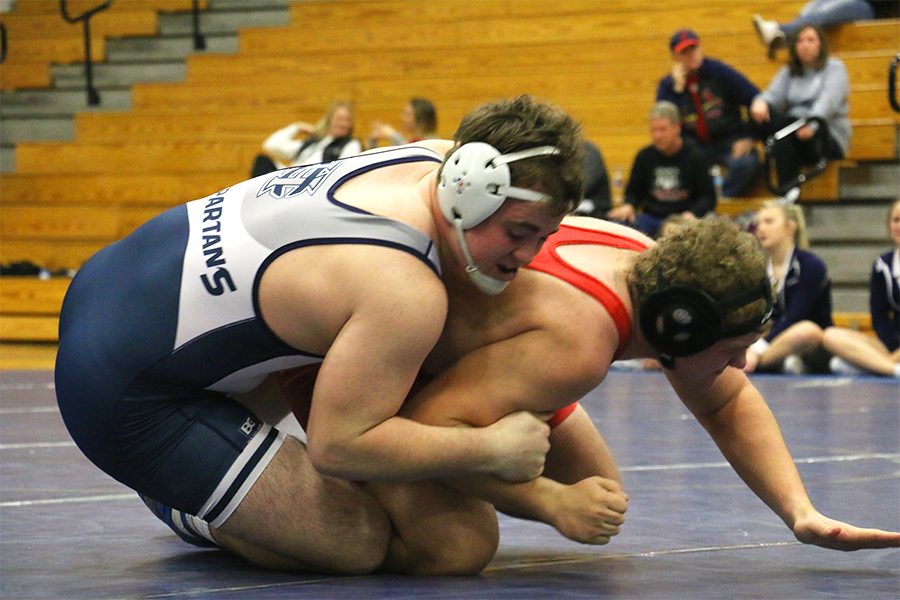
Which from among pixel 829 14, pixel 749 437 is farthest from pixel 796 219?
pixel 749 437

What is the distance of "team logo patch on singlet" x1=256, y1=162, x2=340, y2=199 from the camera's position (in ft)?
7.82

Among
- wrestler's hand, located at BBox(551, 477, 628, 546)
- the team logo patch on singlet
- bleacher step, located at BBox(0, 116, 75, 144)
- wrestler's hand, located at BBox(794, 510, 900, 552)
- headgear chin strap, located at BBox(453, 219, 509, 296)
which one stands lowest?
bleacher step, located at BBox(0, 116, 75, 144)

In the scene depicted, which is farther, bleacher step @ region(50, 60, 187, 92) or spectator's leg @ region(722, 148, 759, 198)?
bleacher step @ region(50, 60, 187, 92)

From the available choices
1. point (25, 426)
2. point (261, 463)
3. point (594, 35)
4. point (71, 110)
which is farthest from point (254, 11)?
point (261, 463)

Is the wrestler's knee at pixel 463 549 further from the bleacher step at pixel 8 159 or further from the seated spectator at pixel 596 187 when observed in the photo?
the bleacher step at pixel 8 159

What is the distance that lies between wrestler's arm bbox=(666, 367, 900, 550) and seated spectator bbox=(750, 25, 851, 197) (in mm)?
5710

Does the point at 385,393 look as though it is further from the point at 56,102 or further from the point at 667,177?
the point at 56,102

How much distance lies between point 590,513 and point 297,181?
72 cm

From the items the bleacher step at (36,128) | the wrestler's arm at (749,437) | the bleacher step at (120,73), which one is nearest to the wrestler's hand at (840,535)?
the wrestler's arm at (749,437)

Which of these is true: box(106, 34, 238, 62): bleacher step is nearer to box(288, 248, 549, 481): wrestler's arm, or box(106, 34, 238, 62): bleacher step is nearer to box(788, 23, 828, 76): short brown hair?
box(788, 23, 828, 76): short brown hair

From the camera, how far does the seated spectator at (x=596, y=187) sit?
8.11 meters

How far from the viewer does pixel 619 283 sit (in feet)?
7.79

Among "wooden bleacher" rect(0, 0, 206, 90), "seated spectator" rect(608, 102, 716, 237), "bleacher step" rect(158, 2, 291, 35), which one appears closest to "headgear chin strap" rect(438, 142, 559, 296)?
"seated spectator" rect(608, 102, 716, 237)

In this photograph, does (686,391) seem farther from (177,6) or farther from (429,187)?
(177,6)
